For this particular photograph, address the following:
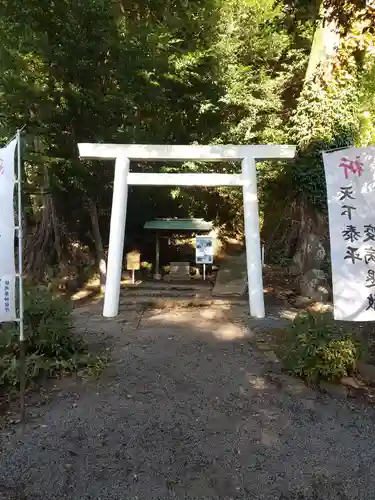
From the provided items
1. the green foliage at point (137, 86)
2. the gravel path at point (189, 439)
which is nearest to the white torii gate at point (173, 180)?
the green foliage at point (137, 86)

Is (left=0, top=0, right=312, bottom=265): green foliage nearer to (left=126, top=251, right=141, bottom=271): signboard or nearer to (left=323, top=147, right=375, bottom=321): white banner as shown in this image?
(left=126, top=251, right=141, bottom=271): signboard

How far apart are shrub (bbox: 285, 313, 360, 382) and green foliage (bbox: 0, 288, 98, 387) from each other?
214 cm

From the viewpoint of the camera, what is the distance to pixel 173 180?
7699mm

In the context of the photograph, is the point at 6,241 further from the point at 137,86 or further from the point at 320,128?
the point at 320,128

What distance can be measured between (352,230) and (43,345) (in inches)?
130

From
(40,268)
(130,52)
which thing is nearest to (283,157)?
(130,52)

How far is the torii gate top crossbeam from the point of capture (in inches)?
297

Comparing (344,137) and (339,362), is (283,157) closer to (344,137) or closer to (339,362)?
(344,137)

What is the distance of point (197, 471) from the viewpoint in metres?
3.16

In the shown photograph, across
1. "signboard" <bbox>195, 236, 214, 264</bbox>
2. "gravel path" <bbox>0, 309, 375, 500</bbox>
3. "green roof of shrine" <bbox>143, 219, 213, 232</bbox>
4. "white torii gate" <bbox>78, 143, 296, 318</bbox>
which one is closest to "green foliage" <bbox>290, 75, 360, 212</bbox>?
"signboard" <bbox>195, 236, 214, 264</bbox>

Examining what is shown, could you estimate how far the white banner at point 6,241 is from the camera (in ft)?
12.0

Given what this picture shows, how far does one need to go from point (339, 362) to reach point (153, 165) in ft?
26.0

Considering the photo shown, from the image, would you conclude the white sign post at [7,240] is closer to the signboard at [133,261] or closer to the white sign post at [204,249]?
the signboard at [133,261]

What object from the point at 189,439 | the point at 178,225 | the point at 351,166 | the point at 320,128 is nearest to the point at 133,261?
the point at 178,225
